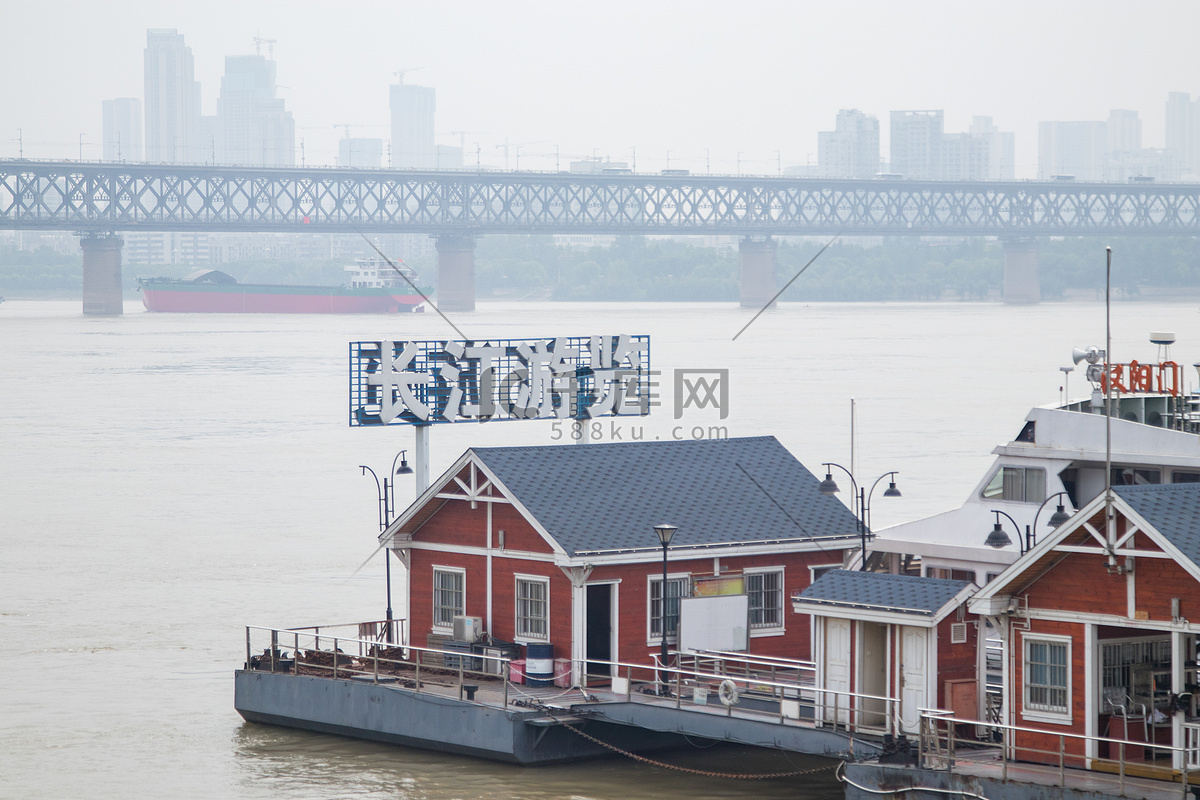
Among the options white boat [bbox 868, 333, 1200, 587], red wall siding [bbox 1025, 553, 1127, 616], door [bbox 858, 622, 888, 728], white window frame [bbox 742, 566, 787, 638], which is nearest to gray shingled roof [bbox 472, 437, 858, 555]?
white window frame [bbox 742, 566, 787, 638]

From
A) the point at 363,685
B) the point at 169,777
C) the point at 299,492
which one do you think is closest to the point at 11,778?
the point at 169,777

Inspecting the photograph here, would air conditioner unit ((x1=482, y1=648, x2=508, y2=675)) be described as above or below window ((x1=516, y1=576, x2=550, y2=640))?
below

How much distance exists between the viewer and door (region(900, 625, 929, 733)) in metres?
23.3

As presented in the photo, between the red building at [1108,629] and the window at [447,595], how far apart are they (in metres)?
9.58

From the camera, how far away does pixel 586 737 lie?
86.6 feet

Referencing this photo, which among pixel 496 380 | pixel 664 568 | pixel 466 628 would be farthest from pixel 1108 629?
pixel 496 380

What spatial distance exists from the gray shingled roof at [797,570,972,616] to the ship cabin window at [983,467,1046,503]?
3937mm

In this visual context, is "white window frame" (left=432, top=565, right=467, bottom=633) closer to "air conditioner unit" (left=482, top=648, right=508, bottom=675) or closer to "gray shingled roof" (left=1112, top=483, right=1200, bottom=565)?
Answer: "air conditioner unit" (left=482, top=648, right=508, bottom=675)

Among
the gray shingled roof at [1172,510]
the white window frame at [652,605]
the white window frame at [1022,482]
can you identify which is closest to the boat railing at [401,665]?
the white window frame at [652,605]

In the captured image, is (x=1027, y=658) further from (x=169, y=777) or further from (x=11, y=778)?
(x=11, y=778)

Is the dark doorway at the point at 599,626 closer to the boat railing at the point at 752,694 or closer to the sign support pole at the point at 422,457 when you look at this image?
the boat railing at the point at 752,694

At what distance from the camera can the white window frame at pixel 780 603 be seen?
94.0ft

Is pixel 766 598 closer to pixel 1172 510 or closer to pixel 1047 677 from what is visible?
pixel 1047 677

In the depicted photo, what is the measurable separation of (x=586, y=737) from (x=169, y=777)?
6.81 metres
